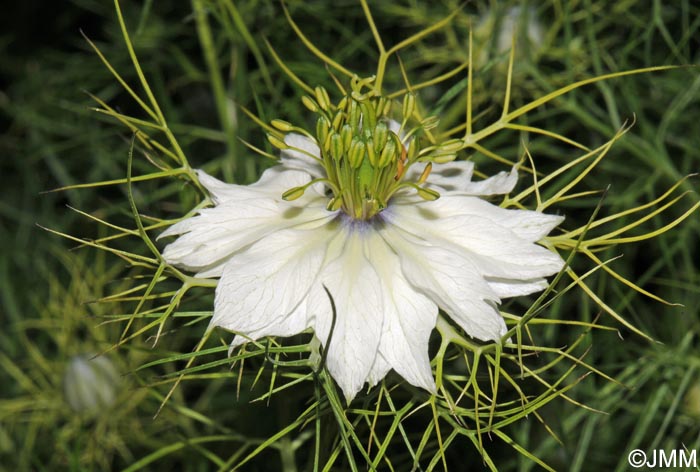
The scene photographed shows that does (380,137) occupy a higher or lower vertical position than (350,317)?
higher

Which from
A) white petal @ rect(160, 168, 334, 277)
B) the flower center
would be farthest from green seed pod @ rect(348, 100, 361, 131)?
white petal @ rect(160, 168, 334, 277)

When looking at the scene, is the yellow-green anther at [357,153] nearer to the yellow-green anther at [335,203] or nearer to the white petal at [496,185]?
the yellow-green anther at [335,203]

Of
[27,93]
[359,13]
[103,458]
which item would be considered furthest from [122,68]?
[103,458]

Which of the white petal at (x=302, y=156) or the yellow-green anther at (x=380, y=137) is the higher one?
the yellow-green anther at (x=380, y=137)

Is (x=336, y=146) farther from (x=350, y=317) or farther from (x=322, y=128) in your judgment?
(x=350, y=317)

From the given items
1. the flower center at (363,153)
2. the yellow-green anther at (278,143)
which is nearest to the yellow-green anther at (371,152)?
the flower center at (363,153)

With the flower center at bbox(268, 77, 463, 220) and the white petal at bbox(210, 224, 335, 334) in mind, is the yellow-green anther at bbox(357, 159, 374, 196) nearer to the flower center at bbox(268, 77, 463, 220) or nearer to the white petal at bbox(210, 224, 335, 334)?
the flower center at bbox(268, 77, 463, 220)

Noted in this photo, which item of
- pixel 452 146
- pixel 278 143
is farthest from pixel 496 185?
pixel 278 143

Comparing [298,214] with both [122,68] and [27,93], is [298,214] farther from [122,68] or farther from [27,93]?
[27,93]
